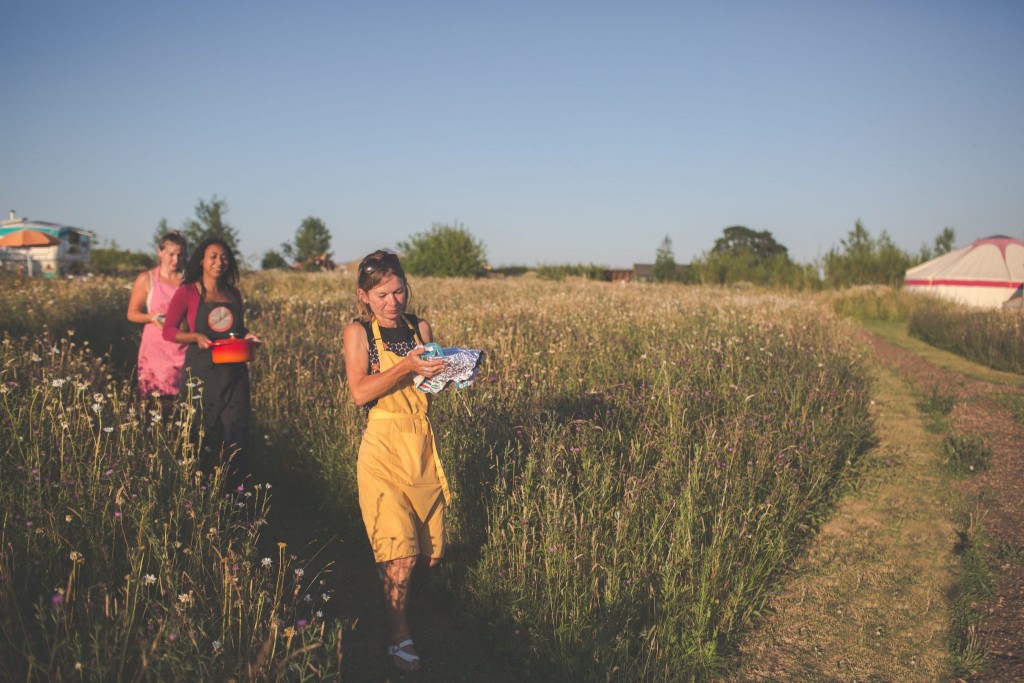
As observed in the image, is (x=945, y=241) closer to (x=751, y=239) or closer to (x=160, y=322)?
(x=160, y=322)

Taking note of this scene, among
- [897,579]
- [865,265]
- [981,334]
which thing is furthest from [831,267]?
[897,579]

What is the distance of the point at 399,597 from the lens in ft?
11.3

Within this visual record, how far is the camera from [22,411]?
14.2 ft

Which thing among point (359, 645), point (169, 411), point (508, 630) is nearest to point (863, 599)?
point (508, 630)

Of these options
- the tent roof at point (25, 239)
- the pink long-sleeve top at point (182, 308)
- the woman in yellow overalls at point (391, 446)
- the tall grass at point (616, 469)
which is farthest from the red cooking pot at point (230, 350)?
the tent roof at point (25, 239)

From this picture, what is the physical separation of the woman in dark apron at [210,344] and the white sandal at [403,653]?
2233mm

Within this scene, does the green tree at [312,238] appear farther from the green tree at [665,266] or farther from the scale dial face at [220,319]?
the scale dial face at [220,319]

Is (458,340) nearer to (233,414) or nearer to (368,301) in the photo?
(233,414)

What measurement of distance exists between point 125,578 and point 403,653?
1391mm

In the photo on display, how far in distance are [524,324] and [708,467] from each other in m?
4.43

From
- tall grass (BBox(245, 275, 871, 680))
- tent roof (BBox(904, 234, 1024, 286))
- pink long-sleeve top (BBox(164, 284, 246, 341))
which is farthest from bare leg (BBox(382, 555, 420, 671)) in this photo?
tent roof (BBox(904, 234, 1024, 286))

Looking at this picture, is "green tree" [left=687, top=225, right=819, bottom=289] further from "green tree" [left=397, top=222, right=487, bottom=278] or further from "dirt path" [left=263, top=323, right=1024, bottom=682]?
"dirt path" [left=263, top=323, right=1024, bottom=682]

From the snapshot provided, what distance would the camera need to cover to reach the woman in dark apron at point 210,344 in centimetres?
510

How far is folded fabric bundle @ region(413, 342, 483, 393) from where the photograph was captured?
3.18 meters
